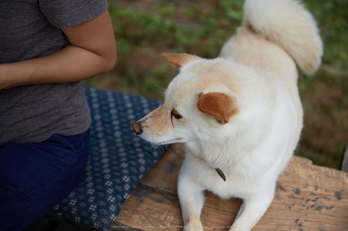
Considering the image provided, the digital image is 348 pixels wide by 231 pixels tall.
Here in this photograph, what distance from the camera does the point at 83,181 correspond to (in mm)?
1630

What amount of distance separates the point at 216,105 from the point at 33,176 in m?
0.80

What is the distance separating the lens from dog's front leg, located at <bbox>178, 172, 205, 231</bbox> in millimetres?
1403

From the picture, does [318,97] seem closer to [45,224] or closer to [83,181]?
[83,181]

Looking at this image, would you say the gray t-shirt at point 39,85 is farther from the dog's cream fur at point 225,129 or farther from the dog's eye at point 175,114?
the dog's eye at point 175,114

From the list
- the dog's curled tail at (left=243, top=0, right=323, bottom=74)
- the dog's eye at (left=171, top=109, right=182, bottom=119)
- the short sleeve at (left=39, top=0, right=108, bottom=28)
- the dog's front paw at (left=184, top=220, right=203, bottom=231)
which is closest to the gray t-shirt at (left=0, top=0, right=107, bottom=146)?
the short sleeve at (left=39, top=0, right=108, bottom=28)

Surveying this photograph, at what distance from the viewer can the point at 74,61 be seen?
1.30m

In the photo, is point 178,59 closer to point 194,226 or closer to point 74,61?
point 74,61

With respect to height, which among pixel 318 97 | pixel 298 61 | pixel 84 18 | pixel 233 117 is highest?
pixel 84 18

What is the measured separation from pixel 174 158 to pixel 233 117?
0.78 meters

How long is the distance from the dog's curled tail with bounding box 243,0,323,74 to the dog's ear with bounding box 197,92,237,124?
1214 mm

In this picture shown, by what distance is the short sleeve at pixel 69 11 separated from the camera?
113 centimetres

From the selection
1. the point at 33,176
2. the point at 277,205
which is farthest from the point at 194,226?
the point at 33,176

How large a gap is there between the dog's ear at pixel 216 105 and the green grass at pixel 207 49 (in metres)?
1.79

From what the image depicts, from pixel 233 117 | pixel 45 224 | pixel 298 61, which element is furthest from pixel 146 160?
pixel 298 61
